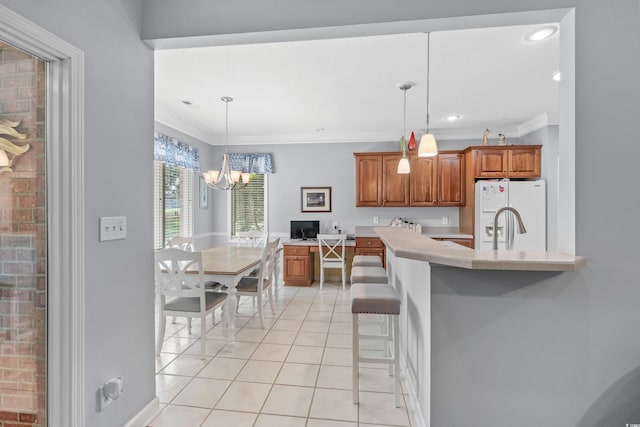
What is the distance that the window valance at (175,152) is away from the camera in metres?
4.48

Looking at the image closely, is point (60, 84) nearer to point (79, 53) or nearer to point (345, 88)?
point (79, 53)

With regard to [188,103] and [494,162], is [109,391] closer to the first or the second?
[188,103]

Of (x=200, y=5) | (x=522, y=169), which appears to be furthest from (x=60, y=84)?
(x=522, y=169)

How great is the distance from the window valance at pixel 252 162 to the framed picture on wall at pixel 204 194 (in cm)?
62

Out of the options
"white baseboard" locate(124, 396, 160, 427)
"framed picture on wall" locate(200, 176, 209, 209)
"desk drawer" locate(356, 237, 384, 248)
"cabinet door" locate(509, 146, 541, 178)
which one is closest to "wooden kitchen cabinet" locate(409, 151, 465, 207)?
"cabinet door" locate(509, 146, 541, 178)

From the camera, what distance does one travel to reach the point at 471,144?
5605 millimetres

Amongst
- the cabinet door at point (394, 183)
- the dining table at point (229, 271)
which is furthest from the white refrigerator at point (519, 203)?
the dining table at point (229, 271)

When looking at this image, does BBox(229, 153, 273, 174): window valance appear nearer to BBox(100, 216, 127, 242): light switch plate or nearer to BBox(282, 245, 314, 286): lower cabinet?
BBox(282, 245, 314, 286): lower cabinet

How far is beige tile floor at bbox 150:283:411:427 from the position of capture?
2039 millimetres

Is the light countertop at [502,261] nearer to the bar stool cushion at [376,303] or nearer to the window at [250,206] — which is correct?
the bar stool cushion at [376,303]

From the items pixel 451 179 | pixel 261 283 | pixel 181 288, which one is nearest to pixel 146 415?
pixel 181 288

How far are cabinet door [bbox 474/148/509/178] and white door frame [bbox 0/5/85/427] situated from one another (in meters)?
4.94

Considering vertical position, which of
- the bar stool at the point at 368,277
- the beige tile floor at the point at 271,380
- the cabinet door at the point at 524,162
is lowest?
the beige tile floor at the point at 271,380

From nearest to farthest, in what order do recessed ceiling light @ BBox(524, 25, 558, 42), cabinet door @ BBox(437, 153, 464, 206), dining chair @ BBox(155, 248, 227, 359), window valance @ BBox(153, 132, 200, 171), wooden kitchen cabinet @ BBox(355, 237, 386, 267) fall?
1. recessed ceiling light @ BBox(524, 25, 558, 42)
2. dining chair @ BBox(155, 248, 227, 359)
3. window valance @ BBox(153, 132, 200, 171)
4. wooden kitchen cabinet @ BBox(355, 237, 386, 267)
5. cabinet door @ BBox(437, 153, 464, 206)
